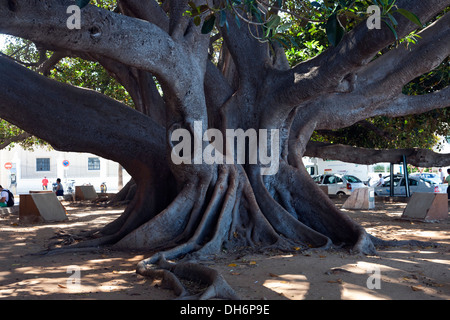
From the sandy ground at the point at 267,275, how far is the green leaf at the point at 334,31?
2481mm

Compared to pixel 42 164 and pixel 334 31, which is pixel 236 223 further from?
pixel 42 164

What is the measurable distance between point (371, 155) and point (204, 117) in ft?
36.5

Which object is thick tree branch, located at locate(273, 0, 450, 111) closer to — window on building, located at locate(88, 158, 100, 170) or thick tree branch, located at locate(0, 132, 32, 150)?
thick tree branch, located at locate(0, 132, 32, 150)

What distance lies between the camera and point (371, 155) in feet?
57.8

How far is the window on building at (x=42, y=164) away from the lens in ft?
123

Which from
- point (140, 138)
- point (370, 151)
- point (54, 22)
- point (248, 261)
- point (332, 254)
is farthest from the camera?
point (370, 151)

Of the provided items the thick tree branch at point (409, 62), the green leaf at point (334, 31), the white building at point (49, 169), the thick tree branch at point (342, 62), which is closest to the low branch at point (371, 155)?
the thick tree branch at point (409, 62)

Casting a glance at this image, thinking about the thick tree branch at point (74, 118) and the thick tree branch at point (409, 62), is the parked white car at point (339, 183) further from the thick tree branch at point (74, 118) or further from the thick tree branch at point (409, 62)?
the thick tree branch at point (74, 118)

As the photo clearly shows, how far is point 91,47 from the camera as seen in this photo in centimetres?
597

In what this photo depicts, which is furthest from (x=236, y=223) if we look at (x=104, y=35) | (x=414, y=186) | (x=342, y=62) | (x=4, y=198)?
(x=414, y=186)

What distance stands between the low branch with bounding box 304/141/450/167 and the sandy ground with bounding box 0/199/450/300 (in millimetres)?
8718

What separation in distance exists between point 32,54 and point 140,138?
12.3m

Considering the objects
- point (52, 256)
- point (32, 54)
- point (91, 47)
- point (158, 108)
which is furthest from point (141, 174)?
point (32, 54)
